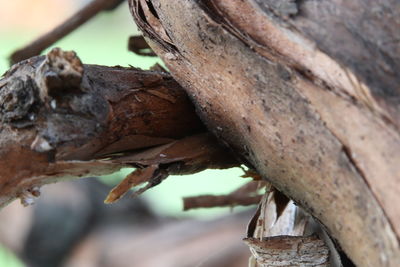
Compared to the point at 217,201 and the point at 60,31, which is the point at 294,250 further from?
the point at 60,31

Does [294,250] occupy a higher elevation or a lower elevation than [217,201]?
higher

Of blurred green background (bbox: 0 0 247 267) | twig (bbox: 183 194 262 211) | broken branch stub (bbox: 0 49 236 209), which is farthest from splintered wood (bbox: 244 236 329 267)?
blurred green background (bbox: 0 0 247 267)

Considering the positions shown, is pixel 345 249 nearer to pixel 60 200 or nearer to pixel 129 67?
pixel 129 67

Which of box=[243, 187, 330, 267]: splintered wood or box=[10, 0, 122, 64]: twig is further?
box=[10, 0, 122, 64]: twig

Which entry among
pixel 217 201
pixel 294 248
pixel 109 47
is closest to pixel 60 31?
pixel 217 201

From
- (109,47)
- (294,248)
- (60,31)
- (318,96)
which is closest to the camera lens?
(318,96)

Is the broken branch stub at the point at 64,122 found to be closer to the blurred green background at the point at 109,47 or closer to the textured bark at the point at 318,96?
the textured bark at the point at 318,96

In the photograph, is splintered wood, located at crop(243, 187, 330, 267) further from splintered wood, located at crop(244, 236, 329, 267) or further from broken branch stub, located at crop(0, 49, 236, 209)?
broken branch stub, located at crop(0, 49, 236, 209)
